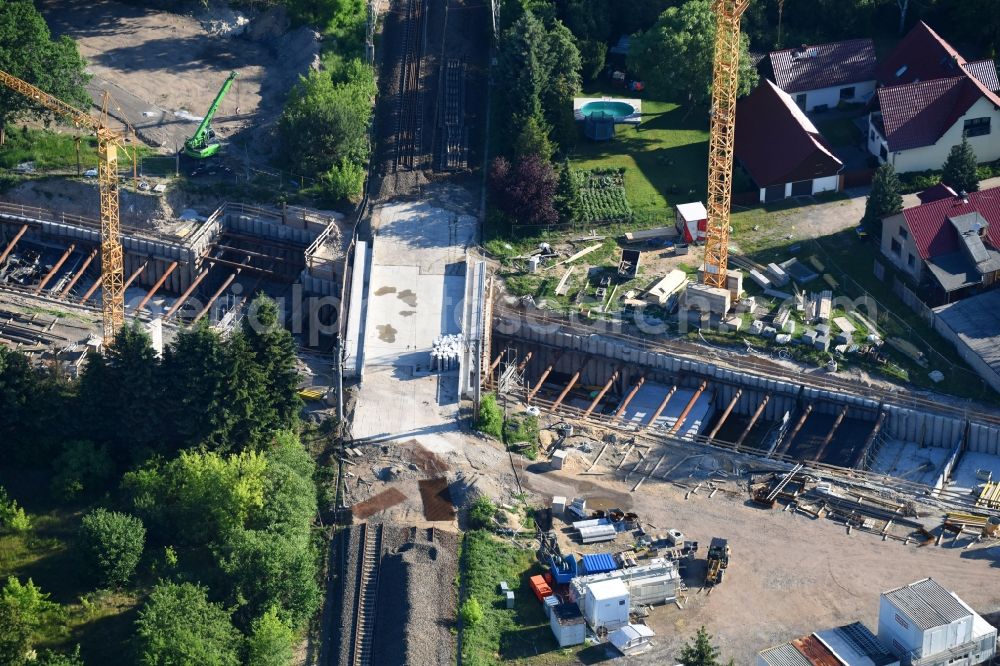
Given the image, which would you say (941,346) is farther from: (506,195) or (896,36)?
(896,36)

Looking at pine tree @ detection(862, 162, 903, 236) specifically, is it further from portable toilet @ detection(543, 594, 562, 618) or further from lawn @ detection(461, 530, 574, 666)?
portable toilet @ detection(543, 594, 562, 618)

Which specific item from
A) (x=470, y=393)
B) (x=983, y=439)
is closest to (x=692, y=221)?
(x=470, y=393)

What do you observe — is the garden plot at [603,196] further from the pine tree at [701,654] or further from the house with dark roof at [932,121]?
the pine tree at [701,654]

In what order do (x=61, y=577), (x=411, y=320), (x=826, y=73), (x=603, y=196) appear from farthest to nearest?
(x=826, y=73) < (x=603, y=196) < (x=411, y=320) < (x=61, y=577)

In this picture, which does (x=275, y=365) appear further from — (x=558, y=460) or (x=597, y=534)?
(x=597, y=534)

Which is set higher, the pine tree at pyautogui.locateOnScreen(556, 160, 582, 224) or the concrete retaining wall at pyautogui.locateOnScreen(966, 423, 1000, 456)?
the pine tree at pyautogui.locateOnScreen(556, 160, 582, 224)

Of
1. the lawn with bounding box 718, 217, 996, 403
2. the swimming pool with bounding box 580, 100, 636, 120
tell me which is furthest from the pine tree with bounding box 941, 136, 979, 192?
the swimming pool with bounding box 580, 100, 636, 120
